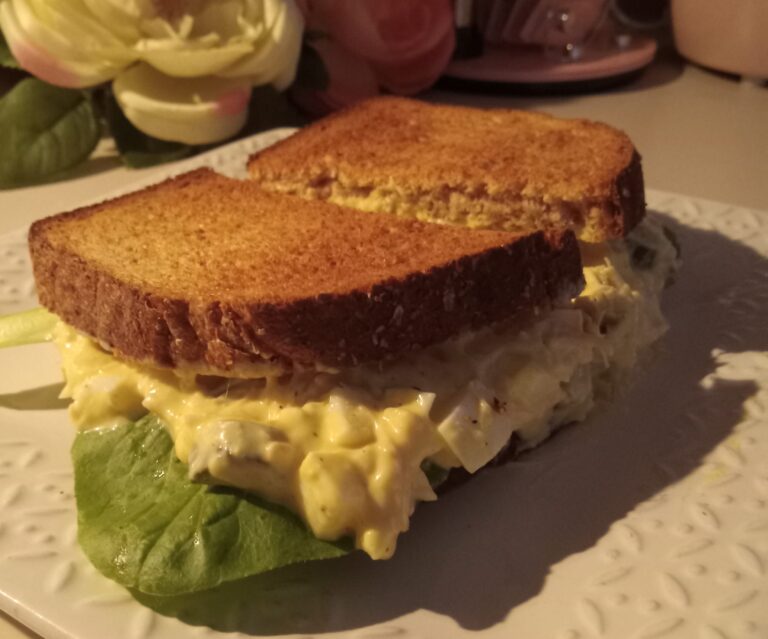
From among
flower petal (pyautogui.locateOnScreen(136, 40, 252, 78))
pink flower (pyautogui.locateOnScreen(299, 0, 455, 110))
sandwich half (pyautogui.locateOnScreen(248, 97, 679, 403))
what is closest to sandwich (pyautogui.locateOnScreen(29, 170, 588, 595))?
sandwich half (pyautogui.locateOnScreen(248, 97, 679, 403))

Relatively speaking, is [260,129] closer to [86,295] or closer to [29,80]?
[29,80]

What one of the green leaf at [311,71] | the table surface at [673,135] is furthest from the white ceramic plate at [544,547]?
the green leaf at [311,71]

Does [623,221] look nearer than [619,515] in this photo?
No

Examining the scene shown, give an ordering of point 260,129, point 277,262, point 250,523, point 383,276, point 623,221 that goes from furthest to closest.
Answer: point 260,129, point 623,221, point 277,262, point 383,276, point 250,523

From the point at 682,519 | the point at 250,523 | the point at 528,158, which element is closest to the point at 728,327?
the point at 528,158

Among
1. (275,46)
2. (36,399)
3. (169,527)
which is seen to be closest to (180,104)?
(275,46)

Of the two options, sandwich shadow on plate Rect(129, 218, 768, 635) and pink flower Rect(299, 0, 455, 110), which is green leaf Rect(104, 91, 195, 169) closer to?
pink flower Rect(299, 0, 455, 110)
